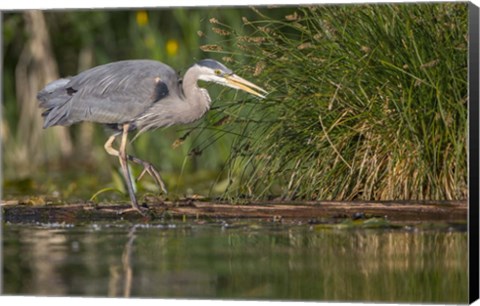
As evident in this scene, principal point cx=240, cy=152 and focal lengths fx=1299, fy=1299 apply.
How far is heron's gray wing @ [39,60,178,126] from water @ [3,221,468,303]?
2.91 ft

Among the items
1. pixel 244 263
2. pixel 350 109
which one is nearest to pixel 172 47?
pixel 350 109

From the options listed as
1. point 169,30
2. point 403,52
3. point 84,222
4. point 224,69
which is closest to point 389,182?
point 403,52

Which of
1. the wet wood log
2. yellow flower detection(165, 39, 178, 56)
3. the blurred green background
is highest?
yellow flower detection(165, 39, 178, 56)

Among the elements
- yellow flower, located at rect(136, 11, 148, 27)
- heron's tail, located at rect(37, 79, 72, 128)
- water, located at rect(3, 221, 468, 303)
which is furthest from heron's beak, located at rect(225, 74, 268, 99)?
yellow flower, located at rect(136, 11, 148, 27)

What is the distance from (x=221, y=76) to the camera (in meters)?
7.96

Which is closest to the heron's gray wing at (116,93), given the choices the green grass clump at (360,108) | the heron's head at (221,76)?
the heron's head at (221,76)

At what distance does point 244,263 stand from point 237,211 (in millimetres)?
1107

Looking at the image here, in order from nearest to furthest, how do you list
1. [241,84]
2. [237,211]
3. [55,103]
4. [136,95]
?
[237,211], [241,84], [136,95], [55,103]

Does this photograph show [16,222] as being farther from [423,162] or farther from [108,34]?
[108,34]

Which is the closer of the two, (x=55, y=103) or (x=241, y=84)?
(x=241, y=84)

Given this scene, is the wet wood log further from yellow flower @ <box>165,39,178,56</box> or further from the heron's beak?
yellow flower @ <box>165,39,178,56</box>

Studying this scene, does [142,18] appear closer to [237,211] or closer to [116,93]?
[116,93]

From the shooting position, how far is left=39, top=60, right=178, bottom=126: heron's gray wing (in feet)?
26.2

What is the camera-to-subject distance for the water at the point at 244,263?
6.11m
